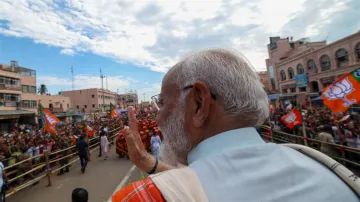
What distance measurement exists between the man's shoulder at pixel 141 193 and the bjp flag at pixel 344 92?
676cm

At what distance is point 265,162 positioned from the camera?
692 millimetres

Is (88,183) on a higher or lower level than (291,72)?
lower

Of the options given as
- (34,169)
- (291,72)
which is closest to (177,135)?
(34,169)

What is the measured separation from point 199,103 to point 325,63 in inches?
1241

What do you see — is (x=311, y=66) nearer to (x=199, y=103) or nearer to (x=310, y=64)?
(x=310, y=64)

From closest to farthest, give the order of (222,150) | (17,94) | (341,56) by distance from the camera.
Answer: (222,150) → (341,56) → (17,94)

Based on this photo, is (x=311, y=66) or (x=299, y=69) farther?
(x=299, y=69)

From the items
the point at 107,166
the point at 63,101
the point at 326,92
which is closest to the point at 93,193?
the point at 107,166

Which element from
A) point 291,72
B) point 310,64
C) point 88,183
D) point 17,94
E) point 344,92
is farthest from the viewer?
point 291,72

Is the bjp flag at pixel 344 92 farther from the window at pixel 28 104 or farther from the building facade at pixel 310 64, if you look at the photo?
the window at pixel 28 104

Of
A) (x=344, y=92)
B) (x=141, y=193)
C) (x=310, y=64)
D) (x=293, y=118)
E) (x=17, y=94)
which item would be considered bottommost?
(x=293, y=118)

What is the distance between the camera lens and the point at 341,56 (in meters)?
24.3

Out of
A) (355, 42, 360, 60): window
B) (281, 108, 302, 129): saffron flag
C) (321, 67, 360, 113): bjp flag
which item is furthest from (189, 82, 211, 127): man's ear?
(355, 42, 360, 60): window

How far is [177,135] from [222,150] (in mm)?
299
